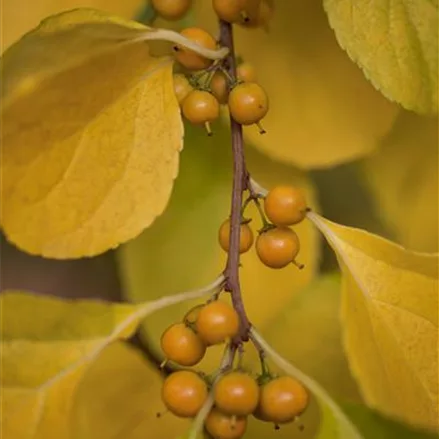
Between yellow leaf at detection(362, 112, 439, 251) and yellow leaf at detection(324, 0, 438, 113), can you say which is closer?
yellow leaf at detection(324, 0, 438, 113)

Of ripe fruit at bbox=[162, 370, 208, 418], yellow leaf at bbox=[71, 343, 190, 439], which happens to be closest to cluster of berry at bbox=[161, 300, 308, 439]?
ripe fruit at bbox=[162, 370, 208, 418]

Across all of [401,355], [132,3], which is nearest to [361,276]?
[401,355]

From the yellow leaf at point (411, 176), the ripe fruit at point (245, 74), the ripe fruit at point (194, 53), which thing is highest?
the ripe fruit at point (194, 53)

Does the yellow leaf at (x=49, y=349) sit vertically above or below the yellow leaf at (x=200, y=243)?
above

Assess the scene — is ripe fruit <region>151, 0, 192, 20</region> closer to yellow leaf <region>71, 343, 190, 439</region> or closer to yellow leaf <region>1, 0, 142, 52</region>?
yellow leaf <region>1, 0, 142, 52</region>

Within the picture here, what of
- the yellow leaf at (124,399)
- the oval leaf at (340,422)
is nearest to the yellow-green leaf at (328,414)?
the oval leaf at (340,422)

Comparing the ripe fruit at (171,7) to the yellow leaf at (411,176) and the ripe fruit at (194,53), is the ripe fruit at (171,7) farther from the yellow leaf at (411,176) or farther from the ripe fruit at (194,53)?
the yellow leaf at (411,176)

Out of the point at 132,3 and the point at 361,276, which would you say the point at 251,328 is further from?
the point at 132,3
